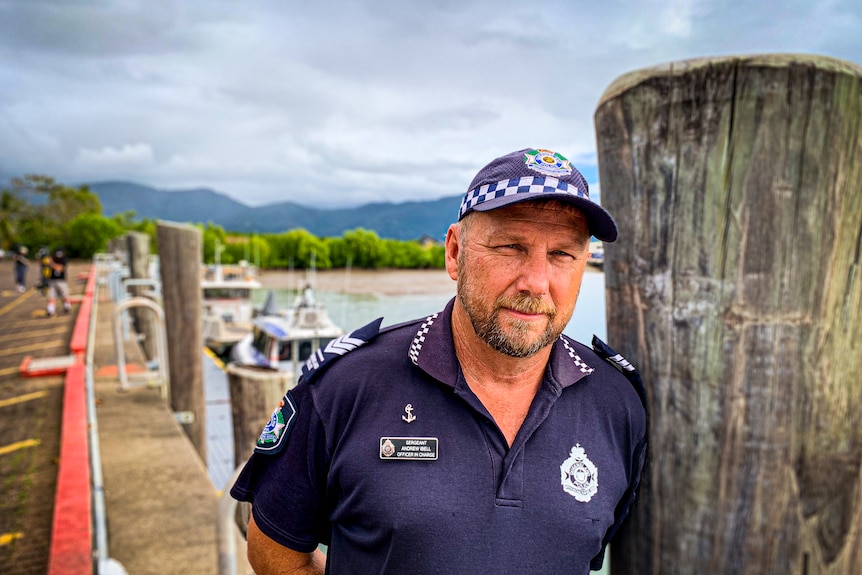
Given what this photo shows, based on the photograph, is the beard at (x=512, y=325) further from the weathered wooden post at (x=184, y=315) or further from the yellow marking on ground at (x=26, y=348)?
the yellow marking on ground at (x=26, y=348)

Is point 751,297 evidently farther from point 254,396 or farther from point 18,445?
point 18,445

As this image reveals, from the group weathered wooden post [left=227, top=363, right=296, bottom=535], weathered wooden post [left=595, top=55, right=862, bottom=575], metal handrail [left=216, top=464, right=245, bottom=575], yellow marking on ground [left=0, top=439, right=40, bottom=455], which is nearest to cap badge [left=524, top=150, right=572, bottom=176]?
weathered wooden post [left=595, top=55, right=862, bottom=575]

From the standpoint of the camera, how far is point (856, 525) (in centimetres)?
121

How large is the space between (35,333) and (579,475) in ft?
46.0

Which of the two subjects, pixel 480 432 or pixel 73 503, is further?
pixel 73 503

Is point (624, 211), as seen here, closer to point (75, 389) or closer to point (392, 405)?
point (392, 405)

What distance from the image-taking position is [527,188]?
54.2 inches

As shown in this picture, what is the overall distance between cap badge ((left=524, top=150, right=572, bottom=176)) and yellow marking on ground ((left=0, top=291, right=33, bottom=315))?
59.2 feet

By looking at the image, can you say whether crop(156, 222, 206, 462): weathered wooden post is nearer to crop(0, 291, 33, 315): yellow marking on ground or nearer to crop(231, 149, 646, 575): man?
crop(231, 149, 646, 575): man

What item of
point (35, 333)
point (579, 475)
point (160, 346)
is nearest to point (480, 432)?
point (579, 475)

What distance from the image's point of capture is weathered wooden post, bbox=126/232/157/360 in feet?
36.7

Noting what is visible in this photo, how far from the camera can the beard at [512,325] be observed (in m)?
1.39

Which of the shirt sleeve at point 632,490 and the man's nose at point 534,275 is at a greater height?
the man's nose at point 534,275

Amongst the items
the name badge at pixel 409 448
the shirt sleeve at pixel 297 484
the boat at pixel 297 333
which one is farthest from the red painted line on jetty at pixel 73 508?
the boat at pixel 297 333
